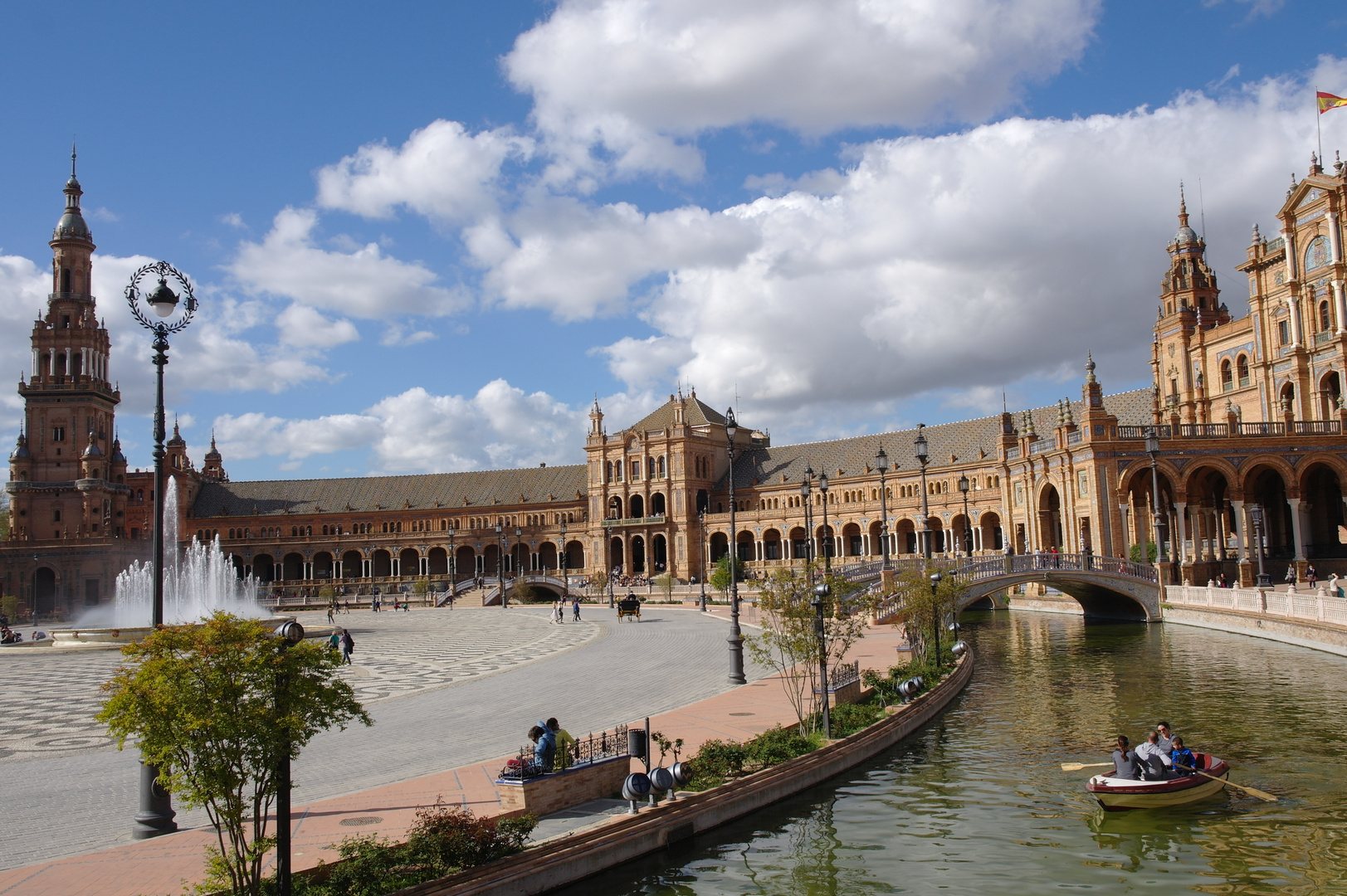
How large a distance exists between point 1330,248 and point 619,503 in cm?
6902

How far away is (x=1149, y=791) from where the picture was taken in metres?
16.2

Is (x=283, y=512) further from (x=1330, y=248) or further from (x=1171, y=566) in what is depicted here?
(x=1330, y=248)

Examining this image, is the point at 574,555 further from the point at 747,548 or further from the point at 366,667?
the point at 366,667

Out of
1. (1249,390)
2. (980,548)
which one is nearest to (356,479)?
(980,548)

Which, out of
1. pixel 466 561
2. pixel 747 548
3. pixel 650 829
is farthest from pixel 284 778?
pixel 466 561

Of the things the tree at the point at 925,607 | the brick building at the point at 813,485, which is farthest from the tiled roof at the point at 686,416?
the tree at the point at 925,607

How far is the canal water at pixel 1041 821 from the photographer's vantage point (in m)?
13.6

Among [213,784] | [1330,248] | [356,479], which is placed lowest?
[213,784]

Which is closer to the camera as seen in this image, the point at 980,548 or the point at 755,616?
the point at 755,616

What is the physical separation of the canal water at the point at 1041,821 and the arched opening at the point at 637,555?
260 feet

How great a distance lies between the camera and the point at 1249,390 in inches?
2709

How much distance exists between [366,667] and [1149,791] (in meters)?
25.0

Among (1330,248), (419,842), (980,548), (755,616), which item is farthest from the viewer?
(980,548)

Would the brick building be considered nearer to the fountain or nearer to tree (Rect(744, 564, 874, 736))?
the fountain
